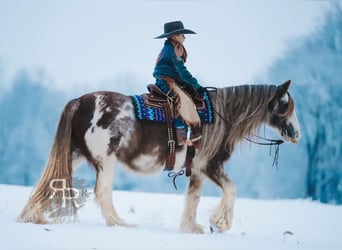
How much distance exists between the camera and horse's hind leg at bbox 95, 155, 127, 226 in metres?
3.59

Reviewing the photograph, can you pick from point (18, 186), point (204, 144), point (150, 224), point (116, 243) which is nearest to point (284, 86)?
point (204, 144)

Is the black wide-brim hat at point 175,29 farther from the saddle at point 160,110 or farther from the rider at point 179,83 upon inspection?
the saddle at point 160,110

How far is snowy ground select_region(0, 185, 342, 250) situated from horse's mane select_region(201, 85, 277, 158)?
0.50 metres

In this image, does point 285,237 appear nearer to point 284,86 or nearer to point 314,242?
point 314,242

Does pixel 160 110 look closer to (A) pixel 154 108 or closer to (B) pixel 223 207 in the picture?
(A) pixel 154 108

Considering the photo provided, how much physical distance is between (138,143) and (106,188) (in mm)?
384

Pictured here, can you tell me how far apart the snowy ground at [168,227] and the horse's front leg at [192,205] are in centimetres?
11

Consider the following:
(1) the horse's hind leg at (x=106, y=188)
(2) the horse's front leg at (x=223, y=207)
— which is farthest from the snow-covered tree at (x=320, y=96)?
(1) the horse's hind leg at (x=106, y=188)

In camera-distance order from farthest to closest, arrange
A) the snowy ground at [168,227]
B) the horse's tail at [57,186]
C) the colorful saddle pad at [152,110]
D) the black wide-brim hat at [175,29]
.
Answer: the black wide-brim hat at [175,29], the colorful saddle pad at [152,110], the horse's tail at [57,186], the snowy ground at [168,227]

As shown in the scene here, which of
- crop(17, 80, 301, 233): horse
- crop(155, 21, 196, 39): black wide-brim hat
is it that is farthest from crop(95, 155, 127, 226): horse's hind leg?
crop(155, 21, 196, 39): black wide-brim hat

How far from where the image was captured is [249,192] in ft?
15.4

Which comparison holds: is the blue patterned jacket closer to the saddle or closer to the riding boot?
the saddle

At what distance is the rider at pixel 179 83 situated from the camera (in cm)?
376

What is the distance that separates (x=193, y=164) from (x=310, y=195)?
144 cm
